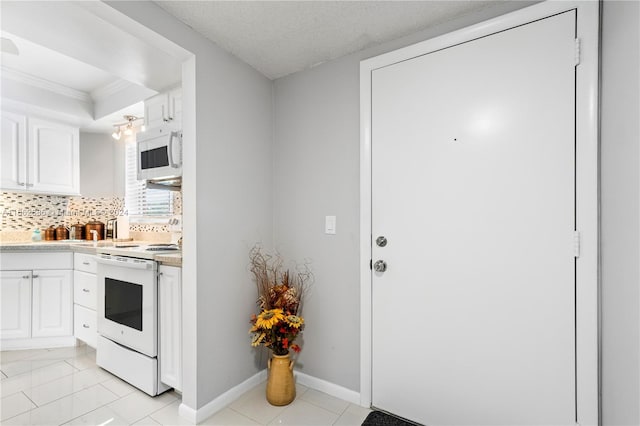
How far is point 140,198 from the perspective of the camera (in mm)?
3367

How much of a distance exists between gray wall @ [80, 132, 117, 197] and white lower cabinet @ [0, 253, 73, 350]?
98cm

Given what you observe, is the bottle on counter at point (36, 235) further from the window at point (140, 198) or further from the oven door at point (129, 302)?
the oven door at point (129, 302)

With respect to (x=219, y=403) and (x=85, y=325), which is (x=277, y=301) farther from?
(x=85, y=325)

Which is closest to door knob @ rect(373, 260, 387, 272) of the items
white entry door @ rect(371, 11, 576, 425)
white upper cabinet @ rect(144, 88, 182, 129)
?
white entry door @ rect(371, 11, 576, 425)

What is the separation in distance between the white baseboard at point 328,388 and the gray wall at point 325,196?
3 centimetres

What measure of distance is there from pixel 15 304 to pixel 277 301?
2.64 metres

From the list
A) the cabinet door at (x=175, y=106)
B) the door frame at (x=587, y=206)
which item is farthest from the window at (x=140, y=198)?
the door frame at (x=587, y=206)

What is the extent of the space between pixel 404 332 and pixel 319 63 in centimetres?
189

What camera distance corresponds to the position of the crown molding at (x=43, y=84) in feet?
9.07

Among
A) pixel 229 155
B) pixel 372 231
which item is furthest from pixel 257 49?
pixel 372 231

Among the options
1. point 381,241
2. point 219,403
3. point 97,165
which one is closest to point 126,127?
point 97,165

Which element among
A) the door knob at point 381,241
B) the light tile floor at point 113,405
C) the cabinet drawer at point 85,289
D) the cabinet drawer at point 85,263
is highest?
the door knob at point 381,241

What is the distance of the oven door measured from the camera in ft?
6.56

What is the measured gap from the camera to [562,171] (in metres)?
1.39
